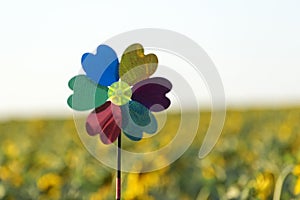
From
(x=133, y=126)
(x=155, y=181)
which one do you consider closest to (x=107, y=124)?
(x=133, y=126)

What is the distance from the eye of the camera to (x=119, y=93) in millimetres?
1351

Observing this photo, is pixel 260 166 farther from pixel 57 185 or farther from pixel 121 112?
pixel 121 112

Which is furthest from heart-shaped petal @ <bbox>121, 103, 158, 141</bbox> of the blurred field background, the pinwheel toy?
the blurred field background

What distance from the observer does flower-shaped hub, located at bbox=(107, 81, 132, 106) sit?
53.0 inches

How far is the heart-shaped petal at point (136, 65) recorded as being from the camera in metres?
1.36

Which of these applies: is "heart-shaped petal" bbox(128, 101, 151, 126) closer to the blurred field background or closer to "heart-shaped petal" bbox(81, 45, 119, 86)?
"heart-shaped petal" bbox(81, 45, 119, 86)

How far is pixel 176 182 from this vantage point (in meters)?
3.62

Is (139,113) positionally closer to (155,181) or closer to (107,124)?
(107,124)

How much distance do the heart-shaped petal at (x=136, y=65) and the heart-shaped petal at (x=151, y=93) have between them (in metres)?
0.02

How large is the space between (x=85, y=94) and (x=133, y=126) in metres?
0.11

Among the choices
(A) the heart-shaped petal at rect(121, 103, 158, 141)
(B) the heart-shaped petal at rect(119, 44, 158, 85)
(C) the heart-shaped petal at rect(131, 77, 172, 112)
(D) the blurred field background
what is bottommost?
(A) the heart-shaped petal at rect(121, 103, 158, 141)

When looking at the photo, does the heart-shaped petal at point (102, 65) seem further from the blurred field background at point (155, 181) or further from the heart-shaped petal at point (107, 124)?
the blurred field background at point (155, 181)

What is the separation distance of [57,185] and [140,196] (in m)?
0.50

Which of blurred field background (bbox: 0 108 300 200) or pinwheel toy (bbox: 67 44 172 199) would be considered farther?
blurred field background (bbox: 0 108 300 200)
